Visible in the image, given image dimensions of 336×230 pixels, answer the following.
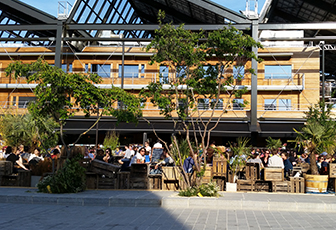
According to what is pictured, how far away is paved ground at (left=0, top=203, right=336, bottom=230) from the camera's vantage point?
7242mm

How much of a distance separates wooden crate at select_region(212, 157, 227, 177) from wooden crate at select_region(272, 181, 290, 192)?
62.6 inches

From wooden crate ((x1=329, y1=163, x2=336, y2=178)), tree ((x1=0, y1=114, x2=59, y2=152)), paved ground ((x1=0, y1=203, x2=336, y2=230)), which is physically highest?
tree ((x1=0, y1=114, x2=59, y2=152))

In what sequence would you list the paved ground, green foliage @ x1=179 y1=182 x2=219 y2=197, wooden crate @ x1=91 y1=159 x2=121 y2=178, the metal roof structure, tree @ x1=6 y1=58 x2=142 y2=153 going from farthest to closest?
the metal roof structure
wooden crate @ x1=91 y1=159 x2=121 y2=178
tree @ x1=6 y1=58 x2=142 y2=153
green foliage @ x1=179 y1=182 x2=219 y2=197
the paved ground

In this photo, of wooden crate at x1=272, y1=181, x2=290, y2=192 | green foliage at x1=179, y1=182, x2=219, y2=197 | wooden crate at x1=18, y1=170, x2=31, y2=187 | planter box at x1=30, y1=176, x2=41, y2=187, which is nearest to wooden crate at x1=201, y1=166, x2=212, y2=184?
green foliage at x1=179, y1=182, x2=219, y2=197

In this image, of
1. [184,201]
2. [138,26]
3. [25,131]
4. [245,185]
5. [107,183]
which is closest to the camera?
[184,201]

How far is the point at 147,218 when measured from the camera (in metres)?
8.13

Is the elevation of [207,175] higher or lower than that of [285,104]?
lower

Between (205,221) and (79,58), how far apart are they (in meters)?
25.9

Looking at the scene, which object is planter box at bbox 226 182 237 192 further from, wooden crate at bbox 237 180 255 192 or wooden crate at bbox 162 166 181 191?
wooden crate at bbox 162 166 181 191

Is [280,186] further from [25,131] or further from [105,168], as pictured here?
[25,131]

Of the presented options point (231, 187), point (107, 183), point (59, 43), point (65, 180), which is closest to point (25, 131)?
point (107, 183)

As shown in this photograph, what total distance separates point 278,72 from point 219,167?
747 inches

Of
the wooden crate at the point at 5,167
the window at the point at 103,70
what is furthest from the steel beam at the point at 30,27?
the wooden crate at the point at 5,167

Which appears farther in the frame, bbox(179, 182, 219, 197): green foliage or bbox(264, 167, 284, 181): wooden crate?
bbox(264, 167, 284, 181): wooden crate
